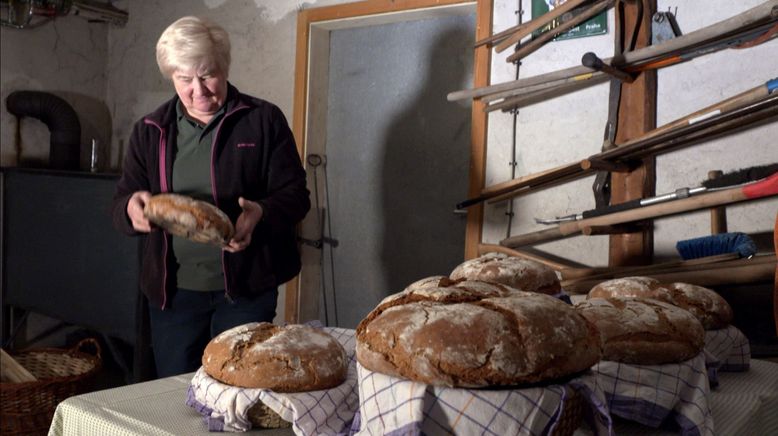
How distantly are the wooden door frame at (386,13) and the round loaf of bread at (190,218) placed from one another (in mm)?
1266

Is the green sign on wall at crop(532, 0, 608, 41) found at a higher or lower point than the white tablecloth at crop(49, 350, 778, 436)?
higher

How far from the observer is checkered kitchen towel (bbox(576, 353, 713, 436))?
43.6 inches

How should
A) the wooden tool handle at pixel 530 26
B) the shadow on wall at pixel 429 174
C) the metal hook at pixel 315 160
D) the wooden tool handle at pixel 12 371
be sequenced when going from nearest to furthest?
the wooden tool handle at pixel 530 26
the wooden tool handle at pixel 12 371
the shadow on wall at pixel 429 174
the metal hook at pixel 315 160

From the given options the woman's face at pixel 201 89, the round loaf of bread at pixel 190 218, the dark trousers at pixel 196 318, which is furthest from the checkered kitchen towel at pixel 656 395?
the woman's face at pixel 201 89

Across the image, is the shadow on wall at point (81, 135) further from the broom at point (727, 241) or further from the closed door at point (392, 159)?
the broom at point (727, 241)

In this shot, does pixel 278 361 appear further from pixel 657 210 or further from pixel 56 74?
pixel 56 74

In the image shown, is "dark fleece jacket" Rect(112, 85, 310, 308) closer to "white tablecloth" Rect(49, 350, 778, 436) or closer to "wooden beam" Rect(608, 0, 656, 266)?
"white tablecloth" Rect(49, 350, 778, 436)

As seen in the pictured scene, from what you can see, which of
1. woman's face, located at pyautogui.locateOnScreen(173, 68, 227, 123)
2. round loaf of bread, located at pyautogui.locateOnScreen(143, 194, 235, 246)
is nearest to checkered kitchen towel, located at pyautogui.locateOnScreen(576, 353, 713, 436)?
round loaf of bread, located at pyautogui.locateOnScreen(143, 194, 235, 246)

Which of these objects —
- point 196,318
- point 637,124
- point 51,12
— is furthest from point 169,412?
point 51,12

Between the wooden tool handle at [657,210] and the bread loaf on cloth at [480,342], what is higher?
the wooden tool handle at [657,210]

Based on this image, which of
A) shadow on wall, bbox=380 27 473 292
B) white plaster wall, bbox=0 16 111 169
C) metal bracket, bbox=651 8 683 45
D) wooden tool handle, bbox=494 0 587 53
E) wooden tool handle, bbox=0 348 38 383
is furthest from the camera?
white plaster wall, bbox=0 16 111 169

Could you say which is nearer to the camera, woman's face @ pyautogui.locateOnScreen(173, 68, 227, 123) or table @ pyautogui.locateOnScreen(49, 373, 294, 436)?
table @ pyautogui.locateOnScreen(49, 373, 294, 436)

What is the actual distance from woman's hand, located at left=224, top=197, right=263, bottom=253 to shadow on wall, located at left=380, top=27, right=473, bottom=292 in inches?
53.6

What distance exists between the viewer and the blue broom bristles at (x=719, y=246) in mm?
1854
